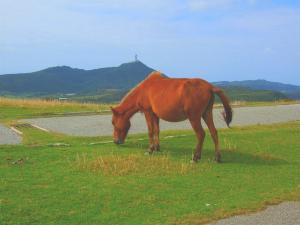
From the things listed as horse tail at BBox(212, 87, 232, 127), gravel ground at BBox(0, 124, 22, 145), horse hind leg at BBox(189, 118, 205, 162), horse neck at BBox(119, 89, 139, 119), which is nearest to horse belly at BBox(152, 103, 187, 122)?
horse hind leg at BBox(189, 118, 205, 162)

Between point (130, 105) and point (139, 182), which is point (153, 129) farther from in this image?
point (139, 182)

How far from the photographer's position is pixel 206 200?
353 inches

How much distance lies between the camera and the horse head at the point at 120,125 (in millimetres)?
15375

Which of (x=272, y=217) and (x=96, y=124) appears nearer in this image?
(x=272, y=217)

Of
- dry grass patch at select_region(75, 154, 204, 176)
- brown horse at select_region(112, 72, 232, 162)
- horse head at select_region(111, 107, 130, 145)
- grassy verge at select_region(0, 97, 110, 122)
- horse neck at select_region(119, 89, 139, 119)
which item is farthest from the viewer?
grassy verge at select_region(0, 97, 110, 122)

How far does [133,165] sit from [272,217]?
15.0ft

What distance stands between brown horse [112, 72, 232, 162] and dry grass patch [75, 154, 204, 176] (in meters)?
0.95

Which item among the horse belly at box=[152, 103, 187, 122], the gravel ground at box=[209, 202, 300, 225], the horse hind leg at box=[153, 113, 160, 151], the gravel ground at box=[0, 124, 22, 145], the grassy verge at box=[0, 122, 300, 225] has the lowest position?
the gravel ground at box=[209, 202, 300, 225]

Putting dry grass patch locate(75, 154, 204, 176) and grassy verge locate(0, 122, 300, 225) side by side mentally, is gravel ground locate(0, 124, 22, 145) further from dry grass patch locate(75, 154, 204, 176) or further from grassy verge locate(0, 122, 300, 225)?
dry grass patch locate(75, 154, 204, 176)

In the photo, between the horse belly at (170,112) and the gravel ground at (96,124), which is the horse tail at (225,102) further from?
the gravel ground at (96,124)

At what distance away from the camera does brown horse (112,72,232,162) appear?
1289 centimetres

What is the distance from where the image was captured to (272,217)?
26.2ft

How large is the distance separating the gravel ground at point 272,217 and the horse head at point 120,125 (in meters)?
7.46

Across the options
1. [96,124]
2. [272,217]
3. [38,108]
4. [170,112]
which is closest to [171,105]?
[170,112]
